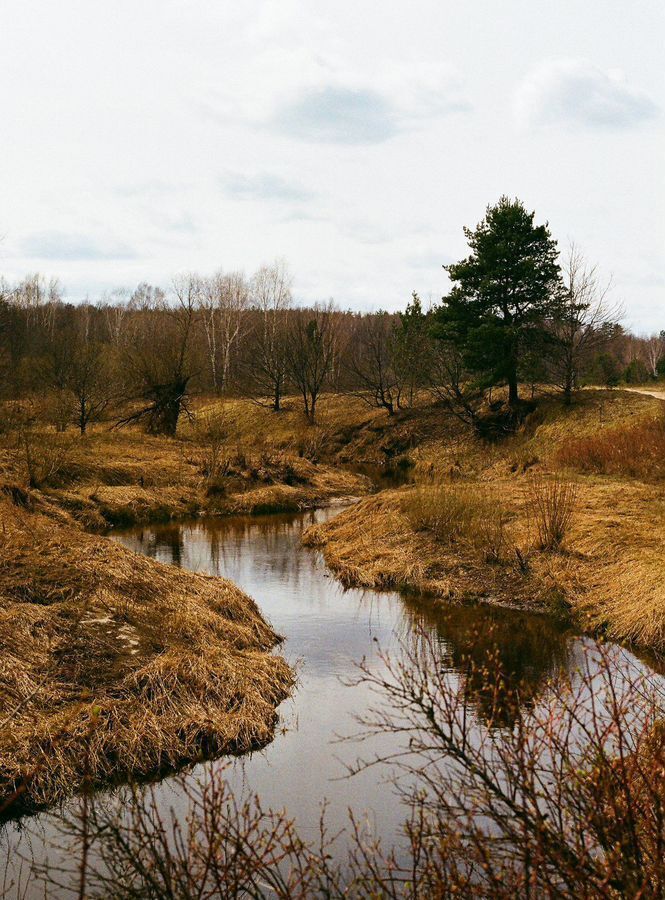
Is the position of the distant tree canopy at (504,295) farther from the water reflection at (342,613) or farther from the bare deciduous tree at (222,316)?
the bare deciduous tree at (222,316)

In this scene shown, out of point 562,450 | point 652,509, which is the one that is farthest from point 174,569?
point 562,450

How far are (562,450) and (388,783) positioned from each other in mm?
20959

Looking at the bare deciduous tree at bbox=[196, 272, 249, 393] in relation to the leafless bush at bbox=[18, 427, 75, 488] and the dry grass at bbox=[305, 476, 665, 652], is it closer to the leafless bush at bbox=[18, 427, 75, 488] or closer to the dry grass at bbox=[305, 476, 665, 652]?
the leafless bush at bbox=[18, 427, 75, 488]

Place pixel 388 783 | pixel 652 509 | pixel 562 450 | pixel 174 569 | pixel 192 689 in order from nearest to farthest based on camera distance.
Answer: pixel 388 783 < pixel 192 689 < pixel 174 569 < pixel 652 509 < pixel 562 450

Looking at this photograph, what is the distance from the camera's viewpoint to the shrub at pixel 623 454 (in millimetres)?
22516

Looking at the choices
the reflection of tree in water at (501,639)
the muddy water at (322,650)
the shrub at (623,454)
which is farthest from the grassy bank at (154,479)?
the reflection of tree in water at (501,639)

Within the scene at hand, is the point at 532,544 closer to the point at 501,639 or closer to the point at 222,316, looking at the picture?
the point at 501,639

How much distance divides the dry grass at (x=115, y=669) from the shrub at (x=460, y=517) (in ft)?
16.7

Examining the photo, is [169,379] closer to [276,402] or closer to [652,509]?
[276,402]

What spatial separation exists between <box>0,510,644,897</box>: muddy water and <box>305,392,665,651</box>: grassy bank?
0.61 meters

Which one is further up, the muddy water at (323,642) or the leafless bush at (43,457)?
the leafless bush at (43,457)

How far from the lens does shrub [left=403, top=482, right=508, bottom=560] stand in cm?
1516

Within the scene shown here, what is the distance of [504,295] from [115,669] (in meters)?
30.4

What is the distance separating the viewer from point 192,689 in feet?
27.9
